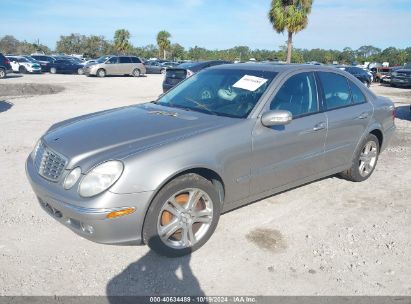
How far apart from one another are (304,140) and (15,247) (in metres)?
3.07

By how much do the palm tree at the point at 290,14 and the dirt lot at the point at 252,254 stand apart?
2778cm

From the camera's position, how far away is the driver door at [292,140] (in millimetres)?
3830

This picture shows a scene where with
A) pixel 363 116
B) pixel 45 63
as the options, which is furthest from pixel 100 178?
pixel 45 63

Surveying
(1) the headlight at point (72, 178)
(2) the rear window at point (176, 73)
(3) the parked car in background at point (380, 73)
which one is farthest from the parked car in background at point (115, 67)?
(1) the headlight at point (72, 178)

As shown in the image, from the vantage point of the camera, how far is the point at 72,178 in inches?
121

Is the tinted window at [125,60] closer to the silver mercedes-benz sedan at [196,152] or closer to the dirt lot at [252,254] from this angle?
the dirt lot at [252,254]

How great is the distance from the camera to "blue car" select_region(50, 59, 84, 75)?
31.8 m

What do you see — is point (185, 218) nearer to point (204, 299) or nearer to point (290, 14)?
point (204, 299)

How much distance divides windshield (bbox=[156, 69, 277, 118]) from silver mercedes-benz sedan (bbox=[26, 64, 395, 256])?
0.6 inches

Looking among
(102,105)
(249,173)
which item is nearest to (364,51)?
(102,105)

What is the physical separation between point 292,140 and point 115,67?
2655cm

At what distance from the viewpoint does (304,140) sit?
4.20 metres

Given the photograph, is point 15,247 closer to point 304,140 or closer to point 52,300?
point 52,300

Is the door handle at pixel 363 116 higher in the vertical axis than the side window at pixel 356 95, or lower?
lower
